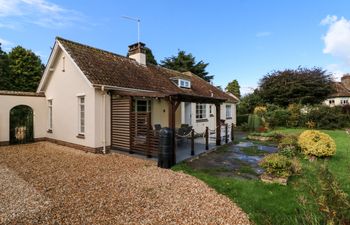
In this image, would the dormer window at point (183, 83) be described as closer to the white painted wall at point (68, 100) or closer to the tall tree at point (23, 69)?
the white painted wall at point (68, 100)

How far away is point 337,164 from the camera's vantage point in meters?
8.00

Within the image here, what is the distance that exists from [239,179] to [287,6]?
34.5ft

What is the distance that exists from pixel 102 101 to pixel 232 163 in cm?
689

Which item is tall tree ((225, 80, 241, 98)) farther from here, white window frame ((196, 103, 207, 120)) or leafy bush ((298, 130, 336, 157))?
leafy bush ((298, 130, 336, 157))

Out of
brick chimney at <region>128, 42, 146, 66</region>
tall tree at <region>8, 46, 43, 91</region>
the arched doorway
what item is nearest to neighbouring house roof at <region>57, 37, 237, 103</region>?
brick chimney at <region>128, 42, 146, 66</region>

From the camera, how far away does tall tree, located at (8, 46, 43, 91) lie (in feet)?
91.0

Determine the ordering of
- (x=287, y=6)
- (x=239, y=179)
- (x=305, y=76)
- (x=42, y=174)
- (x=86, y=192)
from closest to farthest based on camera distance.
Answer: (x=86, y=192)
(x=239, y=179)
(x=42, y=174)
(x=287, y=6)
(x=305, y=76)

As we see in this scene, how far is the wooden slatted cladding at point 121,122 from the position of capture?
10.1 m

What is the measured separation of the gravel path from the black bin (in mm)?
370

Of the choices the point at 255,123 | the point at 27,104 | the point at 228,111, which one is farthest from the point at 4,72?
the point at 255,123

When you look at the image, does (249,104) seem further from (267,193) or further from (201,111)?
(267,193)

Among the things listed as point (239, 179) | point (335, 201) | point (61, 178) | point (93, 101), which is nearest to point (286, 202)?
point (239, 179)

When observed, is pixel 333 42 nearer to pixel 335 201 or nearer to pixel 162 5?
pixel 162 5

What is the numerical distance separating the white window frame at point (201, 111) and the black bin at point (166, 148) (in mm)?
9553
